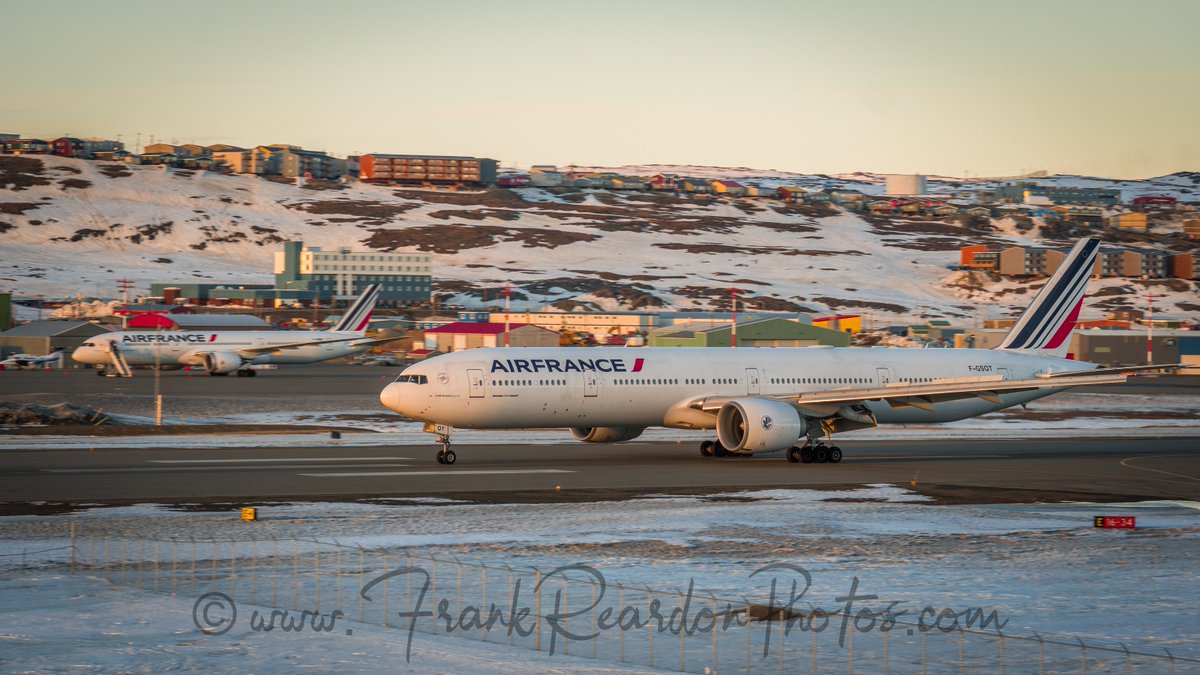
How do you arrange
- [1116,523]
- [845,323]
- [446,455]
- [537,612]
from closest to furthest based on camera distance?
[537,612], [1116,523], [446,455], [845,323]

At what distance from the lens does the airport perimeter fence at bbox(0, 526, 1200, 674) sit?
19.7m

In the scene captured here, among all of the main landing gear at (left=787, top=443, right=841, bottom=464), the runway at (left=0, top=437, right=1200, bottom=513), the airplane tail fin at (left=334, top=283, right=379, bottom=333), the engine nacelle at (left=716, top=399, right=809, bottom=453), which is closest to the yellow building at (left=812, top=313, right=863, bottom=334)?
the airplane tail fin at (left=334, top=283, right=379, bottom=333)

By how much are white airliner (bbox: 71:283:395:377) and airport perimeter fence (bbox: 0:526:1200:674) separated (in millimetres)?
83364

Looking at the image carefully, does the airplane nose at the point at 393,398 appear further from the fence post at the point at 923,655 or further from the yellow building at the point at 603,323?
the yellow building at the point at 603,323

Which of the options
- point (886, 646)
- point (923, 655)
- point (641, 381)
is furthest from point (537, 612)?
point (641, 381)

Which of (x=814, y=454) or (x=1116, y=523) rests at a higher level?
(x=1116, y=523)

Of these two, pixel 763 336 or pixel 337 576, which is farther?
pixel 763 336

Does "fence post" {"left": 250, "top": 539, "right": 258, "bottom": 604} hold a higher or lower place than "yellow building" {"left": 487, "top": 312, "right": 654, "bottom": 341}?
lower

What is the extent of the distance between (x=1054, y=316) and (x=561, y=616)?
1751 inches

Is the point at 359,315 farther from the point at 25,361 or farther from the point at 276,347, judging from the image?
the point at 25,361

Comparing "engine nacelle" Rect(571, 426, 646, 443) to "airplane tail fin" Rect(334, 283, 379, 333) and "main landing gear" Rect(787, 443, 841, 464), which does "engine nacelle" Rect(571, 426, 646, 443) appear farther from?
"airplane tail fin" Rect(334, 283, 379, 333)

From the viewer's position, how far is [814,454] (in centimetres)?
5034

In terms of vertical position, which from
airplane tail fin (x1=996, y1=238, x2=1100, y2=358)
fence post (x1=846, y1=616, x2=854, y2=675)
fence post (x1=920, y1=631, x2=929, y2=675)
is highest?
airplane tail fin (x1=996, y1=238, x2=1100, y2=358)

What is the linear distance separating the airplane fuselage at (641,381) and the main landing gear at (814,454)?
9.46 feet
